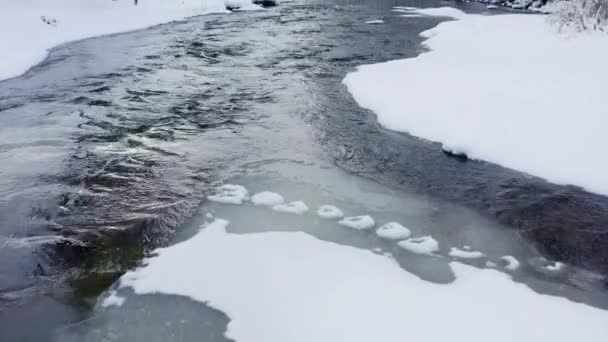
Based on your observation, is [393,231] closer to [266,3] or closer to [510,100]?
[510,100]

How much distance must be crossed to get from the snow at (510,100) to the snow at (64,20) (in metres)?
8.44

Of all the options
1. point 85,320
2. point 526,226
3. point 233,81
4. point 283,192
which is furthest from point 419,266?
point 233,81

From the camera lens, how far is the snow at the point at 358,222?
16.9ft

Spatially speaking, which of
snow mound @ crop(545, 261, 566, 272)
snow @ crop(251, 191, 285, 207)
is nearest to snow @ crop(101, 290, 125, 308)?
snow @ crop(251, 191, 285, 207)

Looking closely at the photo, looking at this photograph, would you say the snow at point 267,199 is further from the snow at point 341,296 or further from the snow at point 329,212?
the snow at point 341,296

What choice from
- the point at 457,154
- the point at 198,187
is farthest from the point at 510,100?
the point at 198,187

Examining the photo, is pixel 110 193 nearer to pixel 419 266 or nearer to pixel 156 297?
pixel 156 297

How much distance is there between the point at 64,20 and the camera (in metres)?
16.6

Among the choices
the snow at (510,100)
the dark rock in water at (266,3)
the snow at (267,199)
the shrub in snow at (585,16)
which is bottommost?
the snow at (267,199)

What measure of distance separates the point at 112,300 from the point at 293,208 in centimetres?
212

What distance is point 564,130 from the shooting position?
6.72 m

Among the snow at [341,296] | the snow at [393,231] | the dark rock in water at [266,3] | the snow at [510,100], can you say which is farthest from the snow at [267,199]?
the dark rock in water at [266,3]

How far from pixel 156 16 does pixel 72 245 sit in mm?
15873

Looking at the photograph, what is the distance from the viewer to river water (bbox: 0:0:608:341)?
13.9 feet
